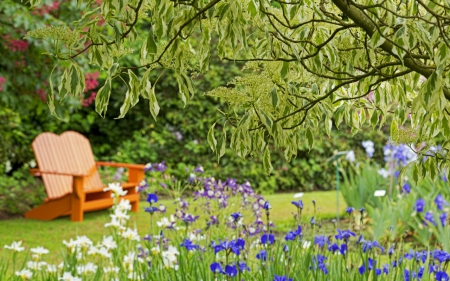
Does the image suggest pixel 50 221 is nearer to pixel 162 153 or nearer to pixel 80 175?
pixel 80 175

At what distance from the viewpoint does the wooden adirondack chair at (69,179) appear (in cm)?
689

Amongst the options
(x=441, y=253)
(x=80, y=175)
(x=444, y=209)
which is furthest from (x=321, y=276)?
(x=80, y=175)

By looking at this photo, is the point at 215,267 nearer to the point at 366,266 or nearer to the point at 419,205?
the point at 366,266

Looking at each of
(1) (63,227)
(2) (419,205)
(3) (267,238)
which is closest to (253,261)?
(3) (267,238)

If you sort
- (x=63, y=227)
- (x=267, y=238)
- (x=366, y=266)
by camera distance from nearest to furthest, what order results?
(x=366, y=266) < (x=267, y=238) < (x=63, y=227)

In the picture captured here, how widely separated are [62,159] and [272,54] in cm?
573

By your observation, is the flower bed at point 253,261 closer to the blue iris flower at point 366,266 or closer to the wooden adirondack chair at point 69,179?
the blue iris flower at point 366,266

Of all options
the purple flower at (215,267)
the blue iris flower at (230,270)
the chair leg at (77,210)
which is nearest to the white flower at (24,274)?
the purple flower at (215,267)

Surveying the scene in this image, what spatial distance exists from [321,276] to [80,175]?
168 inches

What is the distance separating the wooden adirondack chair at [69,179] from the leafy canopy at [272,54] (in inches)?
187

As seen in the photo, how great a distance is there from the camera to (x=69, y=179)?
7.37 metres

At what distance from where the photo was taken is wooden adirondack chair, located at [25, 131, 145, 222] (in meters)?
6.89

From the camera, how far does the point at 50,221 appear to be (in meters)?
7.05

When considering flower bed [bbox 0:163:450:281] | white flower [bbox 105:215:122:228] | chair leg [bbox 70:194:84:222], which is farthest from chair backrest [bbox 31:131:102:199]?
white flower [bbox 105:215:122:228]
